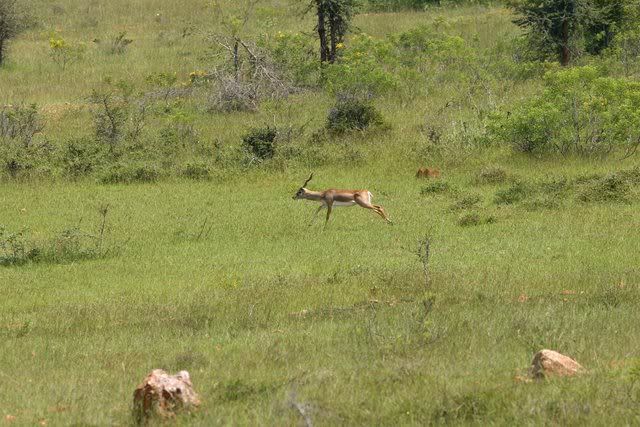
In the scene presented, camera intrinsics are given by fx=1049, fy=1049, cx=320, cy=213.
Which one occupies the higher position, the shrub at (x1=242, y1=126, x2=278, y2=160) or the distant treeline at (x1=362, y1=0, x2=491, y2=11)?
the shrub at (x1=242, y1=126, x2=278, y2=160)

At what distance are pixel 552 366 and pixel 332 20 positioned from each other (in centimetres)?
2621

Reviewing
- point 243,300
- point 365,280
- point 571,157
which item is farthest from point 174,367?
point 571,157

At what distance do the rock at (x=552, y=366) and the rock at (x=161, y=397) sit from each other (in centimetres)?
243

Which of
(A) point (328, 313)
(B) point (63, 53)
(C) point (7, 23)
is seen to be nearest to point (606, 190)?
(A) point (328, 313)

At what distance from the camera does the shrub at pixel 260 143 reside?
A: 76.2ft

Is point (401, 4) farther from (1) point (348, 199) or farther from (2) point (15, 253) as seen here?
(2) point (15, 253)

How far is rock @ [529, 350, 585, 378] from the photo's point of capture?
733cm

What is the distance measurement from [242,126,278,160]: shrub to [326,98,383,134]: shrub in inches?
79.0

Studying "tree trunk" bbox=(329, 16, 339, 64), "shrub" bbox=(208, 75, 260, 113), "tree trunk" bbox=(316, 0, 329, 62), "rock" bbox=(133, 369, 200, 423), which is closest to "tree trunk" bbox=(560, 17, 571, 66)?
"tree trunk" bbox=(329, 16, 339, 64)

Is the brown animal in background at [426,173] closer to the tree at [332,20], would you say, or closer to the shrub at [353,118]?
the shrub at [353,118]

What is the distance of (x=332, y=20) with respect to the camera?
32.6 meters

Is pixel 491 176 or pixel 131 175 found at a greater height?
pixel 491 176

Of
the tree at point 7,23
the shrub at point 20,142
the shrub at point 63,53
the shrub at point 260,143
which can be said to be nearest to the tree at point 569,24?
the shrub at point 260,143

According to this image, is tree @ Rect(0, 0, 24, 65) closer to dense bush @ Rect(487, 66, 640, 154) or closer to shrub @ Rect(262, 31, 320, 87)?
shrub @ Rect(262, 31, 320, 87)
